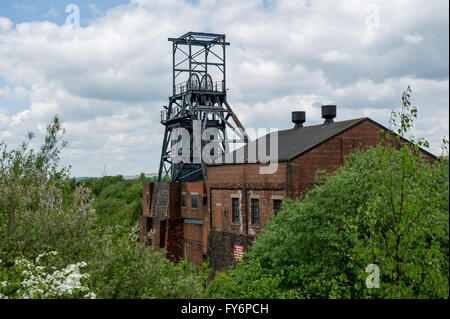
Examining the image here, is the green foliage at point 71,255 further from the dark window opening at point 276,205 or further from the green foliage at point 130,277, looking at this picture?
the dark window opening at point 276,205

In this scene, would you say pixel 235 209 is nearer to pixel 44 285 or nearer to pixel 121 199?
pixel 44 285

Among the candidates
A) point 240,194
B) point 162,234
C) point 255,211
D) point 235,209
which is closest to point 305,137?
point 240,194

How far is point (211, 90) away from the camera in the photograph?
38.0 meters

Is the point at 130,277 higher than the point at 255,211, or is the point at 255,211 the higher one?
the point at 255,211

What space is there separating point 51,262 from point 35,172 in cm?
566

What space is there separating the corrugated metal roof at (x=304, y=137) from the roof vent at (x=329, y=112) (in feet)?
2.42

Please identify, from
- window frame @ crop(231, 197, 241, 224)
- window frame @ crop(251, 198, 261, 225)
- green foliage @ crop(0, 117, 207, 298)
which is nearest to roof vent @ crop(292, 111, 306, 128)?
window frame @ crop(231, 197, 241, 224)

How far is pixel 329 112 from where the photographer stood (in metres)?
29.5

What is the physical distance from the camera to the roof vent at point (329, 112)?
96.8 ft

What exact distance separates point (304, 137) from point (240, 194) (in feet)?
17.4

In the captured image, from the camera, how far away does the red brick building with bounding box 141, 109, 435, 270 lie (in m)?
24.2

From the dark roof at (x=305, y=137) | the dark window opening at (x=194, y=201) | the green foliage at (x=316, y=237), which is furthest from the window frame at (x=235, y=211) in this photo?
the green foliage at (x=316, y=237)

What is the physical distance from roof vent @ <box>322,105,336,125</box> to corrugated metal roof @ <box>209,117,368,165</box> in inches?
29.0
